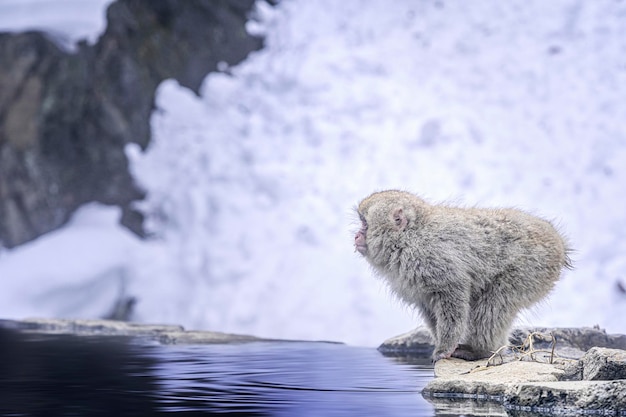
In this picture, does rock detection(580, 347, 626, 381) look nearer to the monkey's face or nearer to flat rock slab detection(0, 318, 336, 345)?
the monkey's face

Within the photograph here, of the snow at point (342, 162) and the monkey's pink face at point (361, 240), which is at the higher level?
the snow at point (342, 162)

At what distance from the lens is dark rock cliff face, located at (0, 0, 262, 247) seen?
12.4 m

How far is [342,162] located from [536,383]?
6.21 meters

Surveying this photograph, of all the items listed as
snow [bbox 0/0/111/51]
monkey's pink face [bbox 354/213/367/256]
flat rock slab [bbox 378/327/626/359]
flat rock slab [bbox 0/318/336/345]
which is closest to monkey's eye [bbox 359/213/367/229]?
monkey's pink face [bbox 354/213/367/256]

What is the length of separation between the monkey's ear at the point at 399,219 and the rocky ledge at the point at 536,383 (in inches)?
31.5

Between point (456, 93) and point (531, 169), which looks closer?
point (531, 169)

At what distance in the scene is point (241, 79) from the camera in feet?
39.8

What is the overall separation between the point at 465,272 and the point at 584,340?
1.30 metres

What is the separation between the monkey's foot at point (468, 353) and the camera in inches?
233

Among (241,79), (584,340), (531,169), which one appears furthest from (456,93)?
(584,340)

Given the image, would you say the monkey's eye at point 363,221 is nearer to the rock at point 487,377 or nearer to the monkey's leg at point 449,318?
the monkey's leg at point 449,318

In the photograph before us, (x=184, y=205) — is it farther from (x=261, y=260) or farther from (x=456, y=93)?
(x=456, y=93)

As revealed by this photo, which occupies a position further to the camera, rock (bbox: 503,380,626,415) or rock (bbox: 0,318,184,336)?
rock (bbox: 0,318,184,336)

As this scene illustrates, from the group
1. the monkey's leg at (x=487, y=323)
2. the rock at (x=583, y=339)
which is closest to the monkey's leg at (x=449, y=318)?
the monkey's leg at (x=487, y=323)
